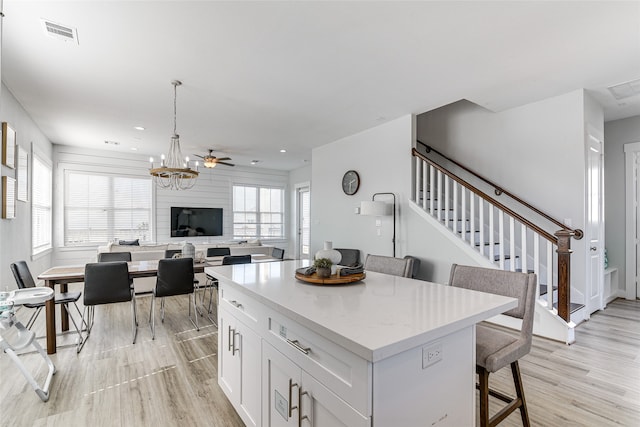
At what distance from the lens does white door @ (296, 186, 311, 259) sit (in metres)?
9.47

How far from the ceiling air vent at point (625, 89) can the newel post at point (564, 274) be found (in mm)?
1947

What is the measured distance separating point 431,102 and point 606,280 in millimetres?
3692

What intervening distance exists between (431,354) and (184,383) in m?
2.11

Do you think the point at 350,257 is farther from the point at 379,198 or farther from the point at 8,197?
the point at 8,197

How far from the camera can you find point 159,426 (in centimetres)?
194

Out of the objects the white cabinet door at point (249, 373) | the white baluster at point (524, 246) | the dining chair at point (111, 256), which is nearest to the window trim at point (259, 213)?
the dining chair at point (111, 256)

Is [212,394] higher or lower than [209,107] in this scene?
lower

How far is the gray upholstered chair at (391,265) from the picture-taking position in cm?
239

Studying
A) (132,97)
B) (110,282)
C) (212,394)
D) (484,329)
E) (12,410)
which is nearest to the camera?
(484,329)

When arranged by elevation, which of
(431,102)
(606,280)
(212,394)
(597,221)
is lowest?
(212,394)

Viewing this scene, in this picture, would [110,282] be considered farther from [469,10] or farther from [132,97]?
[469,10]

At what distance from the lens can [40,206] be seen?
5.66m

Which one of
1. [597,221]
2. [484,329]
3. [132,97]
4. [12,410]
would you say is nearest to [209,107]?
[132,97]

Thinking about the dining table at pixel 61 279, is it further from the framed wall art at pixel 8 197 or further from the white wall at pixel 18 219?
the framed wall art at pixel 8 197
